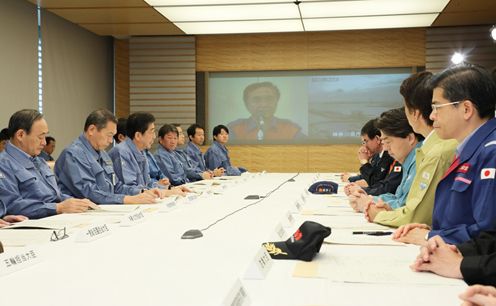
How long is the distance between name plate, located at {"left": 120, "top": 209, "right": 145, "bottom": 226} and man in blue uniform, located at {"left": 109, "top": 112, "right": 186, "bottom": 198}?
155 centimetres

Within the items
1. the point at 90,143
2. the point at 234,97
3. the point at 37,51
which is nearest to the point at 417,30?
the point at 234,97

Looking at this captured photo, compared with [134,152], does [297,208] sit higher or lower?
lower

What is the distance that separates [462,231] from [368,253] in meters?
0.31

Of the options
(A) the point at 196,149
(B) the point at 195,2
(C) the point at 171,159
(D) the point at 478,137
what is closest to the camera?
(D) the point at 478,137

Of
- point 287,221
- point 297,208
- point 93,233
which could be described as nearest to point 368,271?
point 287,221

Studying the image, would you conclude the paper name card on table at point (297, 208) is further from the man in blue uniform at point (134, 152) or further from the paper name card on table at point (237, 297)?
the paper name card on table at point (237, 297)

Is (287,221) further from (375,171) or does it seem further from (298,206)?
(375,171)

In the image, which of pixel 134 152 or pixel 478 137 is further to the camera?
pixel 134 152

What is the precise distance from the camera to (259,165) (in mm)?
9070

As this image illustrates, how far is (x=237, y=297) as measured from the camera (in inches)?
50.1

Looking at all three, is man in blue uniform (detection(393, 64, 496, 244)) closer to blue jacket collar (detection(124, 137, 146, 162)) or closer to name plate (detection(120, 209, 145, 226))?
name plate (detection(120, 209, 145, 226))

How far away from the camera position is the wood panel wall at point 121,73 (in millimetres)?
9281

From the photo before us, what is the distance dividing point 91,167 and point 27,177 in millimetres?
594

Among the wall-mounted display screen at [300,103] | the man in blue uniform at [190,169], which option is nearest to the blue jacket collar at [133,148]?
the man in blue uniform at [190,169]
